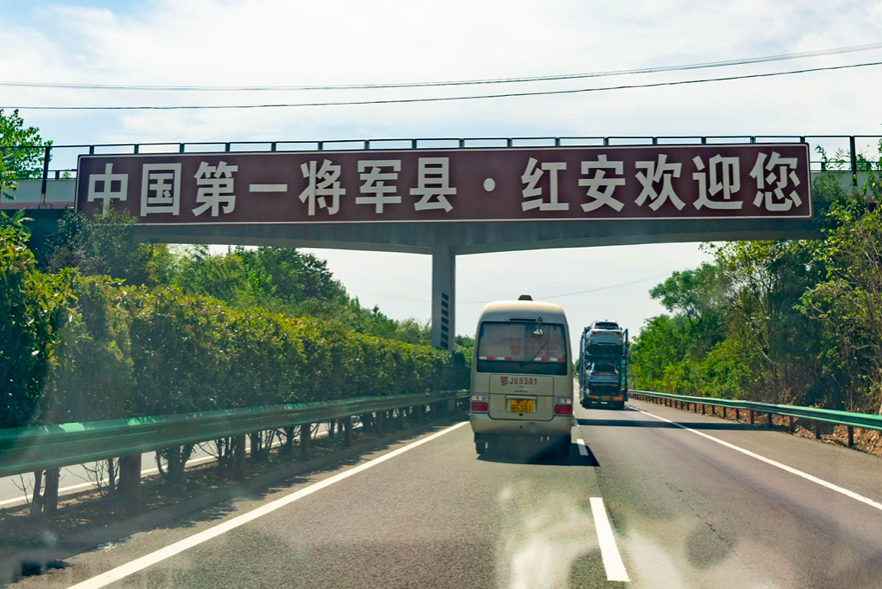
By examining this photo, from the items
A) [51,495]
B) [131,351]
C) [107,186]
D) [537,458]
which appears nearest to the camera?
→ [51,495]

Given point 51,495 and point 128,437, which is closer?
point 128,437

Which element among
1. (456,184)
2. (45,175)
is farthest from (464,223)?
(45,175)

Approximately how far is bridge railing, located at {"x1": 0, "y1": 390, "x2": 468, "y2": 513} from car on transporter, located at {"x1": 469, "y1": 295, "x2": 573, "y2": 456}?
12.7ft

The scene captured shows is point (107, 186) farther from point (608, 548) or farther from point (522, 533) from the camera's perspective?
point (608, 548)

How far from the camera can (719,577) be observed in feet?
18.4

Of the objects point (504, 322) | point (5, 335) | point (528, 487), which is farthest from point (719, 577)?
point (504, 322)

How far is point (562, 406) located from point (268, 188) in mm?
14717

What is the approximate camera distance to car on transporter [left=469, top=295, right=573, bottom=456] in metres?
14.5

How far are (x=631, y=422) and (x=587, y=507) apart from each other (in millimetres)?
18736

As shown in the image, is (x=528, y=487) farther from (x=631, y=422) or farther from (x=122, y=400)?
(x=631, y=422)

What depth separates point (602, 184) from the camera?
2441 centimetres

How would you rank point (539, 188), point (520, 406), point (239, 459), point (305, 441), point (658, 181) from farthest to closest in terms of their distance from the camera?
point (539, 188) < point (658, 181) < point (520, 406) < point (305, 441) < point (239, 459)

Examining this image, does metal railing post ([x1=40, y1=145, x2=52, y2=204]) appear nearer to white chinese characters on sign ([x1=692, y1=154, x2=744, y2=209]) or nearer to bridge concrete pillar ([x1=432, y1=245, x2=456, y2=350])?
bridge concrete pillar ([x1=432, y1=245, x2=456, y2=350])

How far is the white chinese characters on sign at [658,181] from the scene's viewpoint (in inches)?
955
